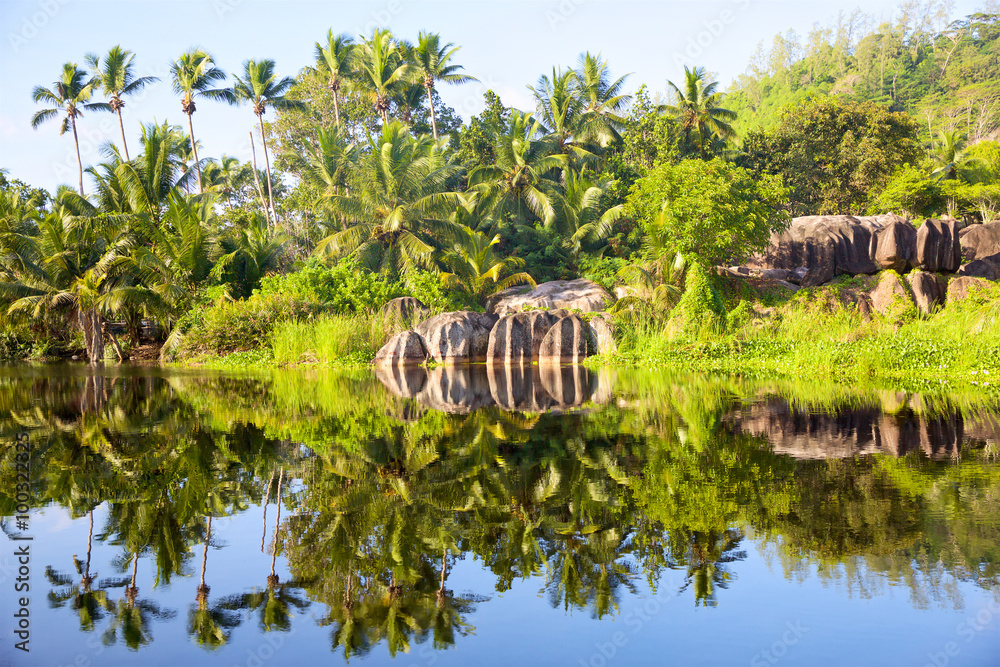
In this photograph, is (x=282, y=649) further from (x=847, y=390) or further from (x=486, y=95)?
(x=486, y=95)

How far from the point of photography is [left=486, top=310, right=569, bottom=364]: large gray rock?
2494 centimetres

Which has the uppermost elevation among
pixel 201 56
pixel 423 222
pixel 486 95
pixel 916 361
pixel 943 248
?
pixel 201 56

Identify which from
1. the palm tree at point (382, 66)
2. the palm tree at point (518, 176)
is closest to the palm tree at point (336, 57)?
→ the palm tree at point (382, 66)

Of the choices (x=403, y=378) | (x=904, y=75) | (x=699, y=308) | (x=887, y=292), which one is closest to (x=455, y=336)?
(x=403, y=378)

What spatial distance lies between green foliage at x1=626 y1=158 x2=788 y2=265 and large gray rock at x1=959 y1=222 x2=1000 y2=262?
9.18 metres

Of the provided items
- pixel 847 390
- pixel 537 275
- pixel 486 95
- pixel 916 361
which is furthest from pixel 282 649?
pixel 486 95

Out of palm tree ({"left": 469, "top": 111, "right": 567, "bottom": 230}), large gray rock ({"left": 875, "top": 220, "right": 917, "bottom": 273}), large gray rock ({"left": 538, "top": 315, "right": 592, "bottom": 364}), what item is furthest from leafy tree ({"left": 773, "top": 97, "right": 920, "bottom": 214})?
large gray rock ({"left": 538, "top": 315, "right": 592, "bottom": 364})

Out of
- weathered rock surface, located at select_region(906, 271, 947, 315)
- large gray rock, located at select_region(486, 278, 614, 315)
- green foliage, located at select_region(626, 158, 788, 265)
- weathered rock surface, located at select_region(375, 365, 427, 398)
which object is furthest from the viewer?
large gray rock, located at select_region(486, 278, 614, 315)

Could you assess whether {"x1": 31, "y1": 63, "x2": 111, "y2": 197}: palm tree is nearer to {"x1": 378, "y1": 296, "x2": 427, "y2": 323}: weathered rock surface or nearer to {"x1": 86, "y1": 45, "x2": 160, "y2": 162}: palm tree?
{"x1": 86, "y1": 45, "x2": 160, "y2": 162}: palm tree

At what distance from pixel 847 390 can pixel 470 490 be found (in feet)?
28.0

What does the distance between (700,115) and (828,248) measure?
45.7ft

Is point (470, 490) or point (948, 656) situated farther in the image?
point (470, 490)

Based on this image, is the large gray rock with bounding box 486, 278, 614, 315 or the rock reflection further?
the large gray rock with bounding box 486, 278, 614, 315

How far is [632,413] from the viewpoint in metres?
9.87
